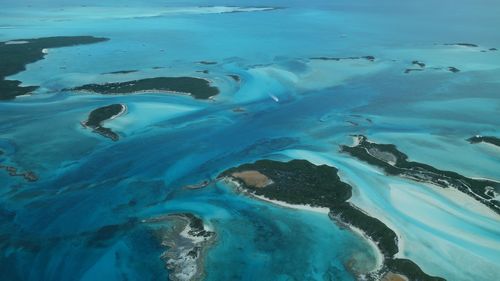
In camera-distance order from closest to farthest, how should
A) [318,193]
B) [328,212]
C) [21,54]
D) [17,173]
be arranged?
1. [328,212]
2. [318,193]
3. [17,173]
4. [21,54]

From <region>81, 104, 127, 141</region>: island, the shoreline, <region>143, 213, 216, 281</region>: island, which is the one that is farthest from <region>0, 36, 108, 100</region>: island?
<region>143, 213, 216, 281</region>: island

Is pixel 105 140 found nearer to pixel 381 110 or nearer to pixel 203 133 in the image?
pixel 203 133

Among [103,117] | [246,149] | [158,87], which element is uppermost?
[158,87]

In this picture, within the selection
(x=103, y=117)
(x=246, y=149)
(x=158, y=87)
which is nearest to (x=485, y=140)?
(x=246, y=149)

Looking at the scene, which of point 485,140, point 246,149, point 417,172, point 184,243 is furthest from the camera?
point 485,140

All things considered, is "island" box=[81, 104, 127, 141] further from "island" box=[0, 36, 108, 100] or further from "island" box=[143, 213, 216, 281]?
"island" box=[143, 213, 216, 281]

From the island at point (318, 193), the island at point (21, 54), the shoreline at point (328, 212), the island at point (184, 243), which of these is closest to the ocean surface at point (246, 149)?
the shoreline at point (328, 212)

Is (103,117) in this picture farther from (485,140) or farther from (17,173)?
(485,140)
